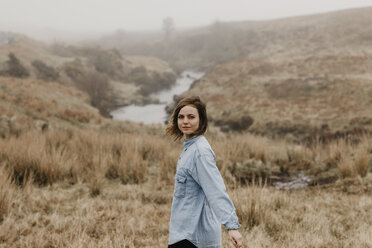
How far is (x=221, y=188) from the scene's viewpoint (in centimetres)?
143

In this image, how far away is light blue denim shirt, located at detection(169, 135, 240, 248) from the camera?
1444 mm

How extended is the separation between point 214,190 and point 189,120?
0.46m

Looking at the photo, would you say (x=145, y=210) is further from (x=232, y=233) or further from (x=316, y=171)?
(x=316, y=171)

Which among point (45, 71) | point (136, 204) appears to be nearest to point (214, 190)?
point (136, 204)

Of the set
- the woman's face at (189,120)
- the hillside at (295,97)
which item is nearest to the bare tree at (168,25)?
the hillside at (295,97)

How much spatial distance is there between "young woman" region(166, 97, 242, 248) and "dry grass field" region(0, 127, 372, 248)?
58.8 inches

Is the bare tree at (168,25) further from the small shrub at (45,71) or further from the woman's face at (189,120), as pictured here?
the woman's face at (189,120)

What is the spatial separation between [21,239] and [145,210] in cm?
156

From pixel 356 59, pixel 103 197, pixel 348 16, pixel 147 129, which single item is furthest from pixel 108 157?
pixel 348 16

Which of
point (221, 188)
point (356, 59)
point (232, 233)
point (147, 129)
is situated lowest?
point (147, 129)

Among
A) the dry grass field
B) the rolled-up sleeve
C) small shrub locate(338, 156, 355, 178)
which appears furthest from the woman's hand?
small shrub locate(338, 156, 355, 178)

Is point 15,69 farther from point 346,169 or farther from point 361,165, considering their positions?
point 361,165

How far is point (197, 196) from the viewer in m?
1.56

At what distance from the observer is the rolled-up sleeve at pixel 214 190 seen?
53.2 inches
